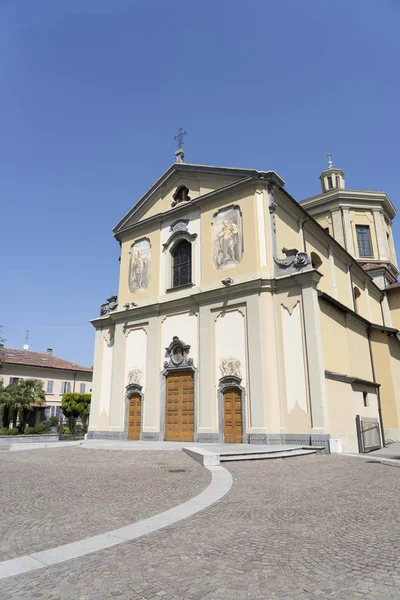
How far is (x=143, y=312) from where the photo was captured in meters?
21.5

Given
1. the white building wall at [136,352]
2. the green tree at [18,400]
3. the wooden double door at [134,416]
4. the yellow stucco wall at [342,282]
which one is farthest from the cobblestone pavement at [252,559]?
the green tree at [18,400]

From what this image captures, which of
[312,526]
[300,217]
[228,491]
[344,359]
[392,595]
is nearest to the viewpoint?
[392,595]

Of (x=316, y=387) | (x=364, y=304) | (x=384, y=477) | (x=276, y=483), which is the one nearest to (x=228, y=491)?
(x=276, y=483)

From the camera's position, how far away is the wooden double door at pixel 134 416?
792 inches

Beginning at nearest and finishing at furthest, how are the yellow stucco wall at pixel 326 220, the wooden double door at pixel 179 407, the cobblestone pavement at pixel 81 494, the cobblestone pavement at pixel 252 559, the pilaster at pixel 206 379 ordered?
the cobblestone pavement at pixel 252 559
the cobblestone pavement at pixel 81 494
the pilaster at pixel 206 379
the wooden double door at pixel 179 407
the yellow stucco wall at pixel 326 220

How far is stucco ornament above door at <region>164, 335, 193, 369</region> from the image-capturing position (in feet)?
62.6

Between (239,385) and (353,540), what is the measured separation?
12.5 metres

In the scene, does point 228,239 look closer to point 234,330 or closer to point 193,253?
point 193,253

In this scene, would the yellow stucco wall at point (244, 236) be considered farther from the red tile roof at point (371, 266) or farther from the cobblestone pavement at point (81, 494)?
the red tile roof at point (371, 266)

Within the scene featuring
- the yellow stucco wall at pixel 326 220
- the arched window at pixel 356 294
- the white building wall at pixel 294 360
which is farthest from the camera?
the yellow stucco wall at pixel 326 220

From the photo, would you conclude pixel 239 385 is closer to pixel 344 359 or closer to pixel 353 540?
pixel 344 359

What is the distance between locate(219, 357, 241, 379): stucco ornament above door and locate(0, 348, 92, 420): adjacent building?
27.9 meters

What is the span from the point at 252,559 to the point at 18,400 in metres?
32.9

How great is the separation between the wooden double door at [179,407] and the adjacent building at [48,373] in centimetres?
2493
